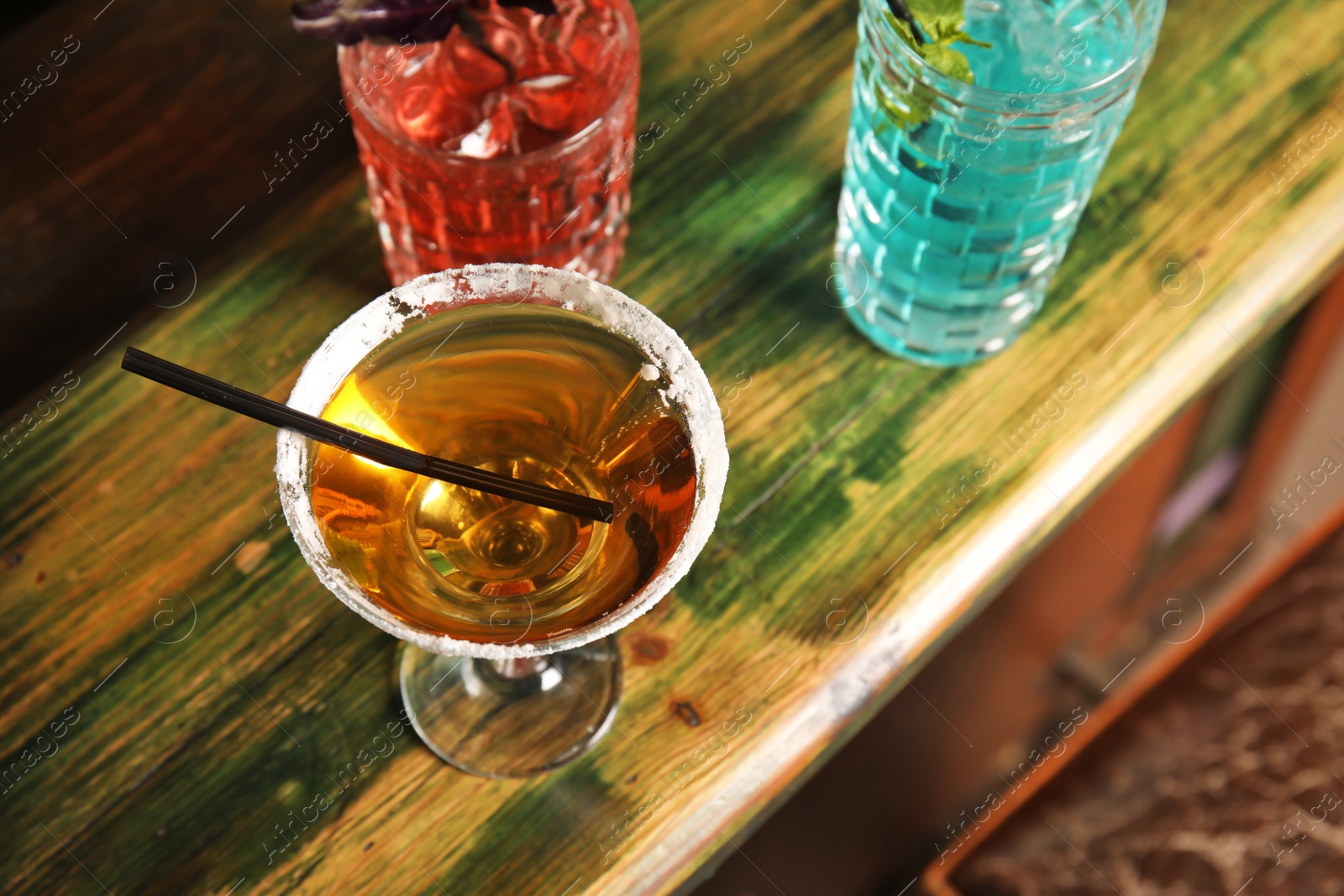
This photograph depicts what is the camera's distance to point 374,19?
66 centimetres

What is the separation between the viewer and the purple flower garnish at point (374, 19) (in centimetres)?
66

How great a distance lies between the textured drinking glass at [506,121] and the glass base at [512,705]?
26cm

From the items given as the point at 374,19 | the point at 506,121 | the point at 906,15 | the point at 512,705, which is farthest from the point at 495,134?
the point at 512,705

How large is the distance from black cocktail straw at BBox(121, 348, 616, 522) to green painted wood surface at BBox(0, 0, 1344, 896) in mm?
217

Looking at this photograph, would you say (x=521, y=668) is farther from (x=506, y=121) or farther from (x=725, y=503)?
(x=506, y=121)

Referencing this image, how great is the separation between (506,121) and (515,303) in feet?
0.60

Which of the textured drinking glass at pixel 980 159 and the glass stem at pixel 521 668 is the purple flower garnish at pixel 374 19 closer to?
the textured drinking glass at pixel 980 159

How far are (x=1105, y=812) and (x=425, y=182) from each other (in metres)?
0.72

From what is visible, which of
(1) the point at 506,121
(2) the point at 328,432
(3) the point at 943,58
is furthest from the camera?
(1) the point at 506,121

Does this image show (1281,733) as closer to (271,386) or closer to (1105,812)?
(1105,812)

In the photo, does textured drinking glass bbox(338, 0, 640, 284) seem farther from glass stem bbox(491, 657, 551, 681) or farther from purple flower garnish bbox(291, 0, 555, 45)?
glass stem bbox(491, 657, 551, 681)

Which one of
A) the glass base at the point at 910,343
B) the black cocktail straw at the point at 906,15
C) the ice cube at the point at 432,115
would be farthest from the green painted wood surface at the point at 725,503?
the black cocktail straw at the point at 906,15

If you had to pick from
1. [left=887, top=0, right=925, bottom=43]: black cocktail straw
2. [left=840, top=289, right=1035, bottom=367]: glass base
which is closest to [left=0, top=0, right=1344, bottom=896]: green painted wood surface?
[left=840, top=289, right=1035, bottom=367]: glass base

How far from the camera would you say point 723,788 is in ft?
2.57
